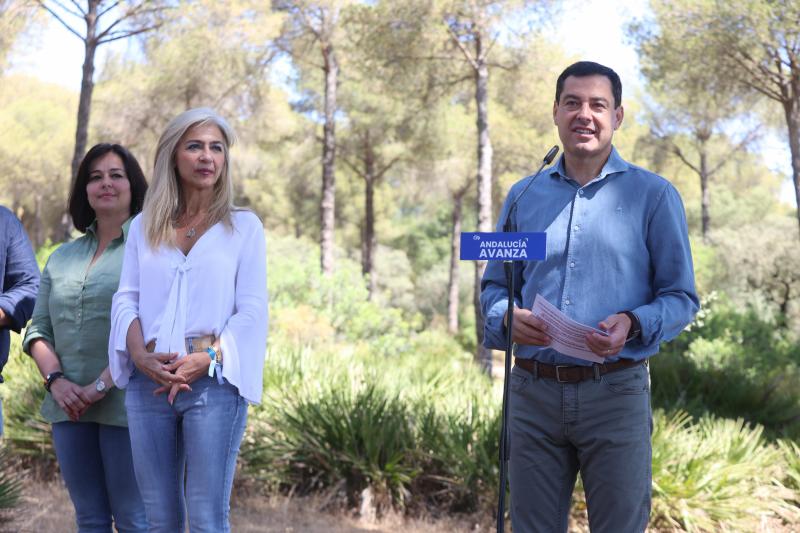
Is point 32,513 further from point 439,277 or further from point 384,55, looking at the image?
point 439,277

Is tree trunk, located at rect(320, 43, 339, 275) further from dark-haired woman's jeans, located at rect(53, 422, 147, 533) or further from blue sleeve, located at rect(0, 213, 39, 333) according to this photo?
dark-haired woman's jeans, located at rect(53, 422, 147, 533)

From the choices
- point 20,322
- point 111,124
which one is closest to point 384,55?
point 111,124

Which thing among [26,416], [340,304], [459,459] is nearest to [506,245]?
[459,459]

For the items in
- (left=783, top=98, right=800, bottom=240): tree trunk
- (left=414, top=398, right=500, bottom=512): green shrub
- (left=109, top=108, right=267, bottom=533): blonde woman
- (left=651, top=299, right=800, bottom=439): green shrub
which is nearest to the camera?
(left=109, top=108, right=267, bottom=533): blonde woman

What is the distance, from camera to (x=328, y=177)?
63.6 feet

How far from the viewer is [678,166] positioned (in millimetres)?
32594

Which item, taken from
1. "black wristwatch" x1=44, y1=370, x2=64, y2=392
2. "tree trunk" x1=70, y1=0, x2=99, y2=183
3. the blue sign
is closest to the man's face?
the blue sign

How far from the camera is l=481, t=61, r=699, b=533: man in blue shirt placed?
8.86 feet

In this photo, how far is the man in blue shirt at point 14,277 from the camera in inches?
143

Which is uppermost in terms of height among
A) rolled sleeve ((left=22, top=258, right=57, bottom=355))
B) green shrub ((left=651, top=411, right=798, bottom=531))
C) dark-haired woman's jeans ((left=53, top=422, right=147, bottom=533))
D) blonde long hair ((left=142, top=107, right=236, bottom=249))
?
blonde long hair ((left=142, top=107, right=236, bottom=249))

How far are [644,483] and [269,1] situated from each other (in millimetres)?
18040

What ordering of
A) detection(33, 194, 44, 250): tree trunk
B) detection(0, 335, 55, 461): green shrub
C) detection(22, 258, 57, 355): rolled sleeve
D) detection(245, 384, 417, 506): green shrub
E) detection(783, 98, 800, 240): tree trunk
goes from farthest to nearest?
detection(33, 194, 44, 250): tree trunk
detection(783, 98, 800, 240): tree trunk
detection(0, 335, 55, 461): green shrub
detection(245, 384, 417, 506): green shrub
detection(22, 258, 57, 355): rolled sleeve

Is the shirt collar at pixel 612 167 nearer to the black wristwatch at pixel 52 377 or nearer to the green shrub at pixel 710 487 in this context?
the black wristwatch at pixel 52 377

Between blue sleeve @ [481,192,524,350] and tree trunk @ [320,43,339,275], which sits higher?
tree trunk @ [320,43,339,275]
